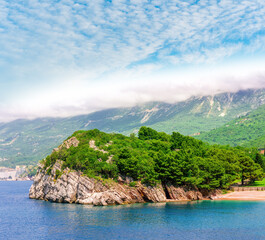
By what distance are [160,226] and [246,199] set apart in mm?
57019

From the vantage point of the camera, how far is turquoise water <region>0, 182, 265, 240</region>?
6562cm

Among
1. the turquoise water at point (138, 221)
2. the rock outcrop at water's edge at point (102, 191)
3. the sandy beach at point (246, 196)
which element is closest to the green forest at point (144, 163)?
the rock outcrop at water's edge at point (102, 191)

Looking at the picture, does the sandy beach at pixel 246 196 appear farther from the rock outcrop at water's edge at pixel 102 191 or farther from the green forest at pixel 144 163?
Result: the rock outcrop at water's edge at pixel 102 191

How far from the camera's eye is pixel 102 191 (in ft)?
346

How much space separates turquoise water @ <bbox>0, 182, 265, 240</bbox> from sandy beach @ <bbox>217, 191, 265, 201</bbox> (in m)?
11.0

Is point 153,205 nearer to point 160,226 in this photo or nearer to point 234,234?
point 160,226

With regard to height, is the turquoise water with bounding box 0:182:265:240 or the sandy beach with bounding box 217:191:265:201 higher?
the sandy beach with bounding box 217:191:265:201

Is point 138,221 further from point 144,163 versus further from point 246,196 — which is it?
point 246,196

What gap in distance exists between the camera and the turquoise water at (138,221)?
65.6 m

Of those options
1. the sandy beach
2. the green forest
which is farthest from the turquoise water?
the green forest

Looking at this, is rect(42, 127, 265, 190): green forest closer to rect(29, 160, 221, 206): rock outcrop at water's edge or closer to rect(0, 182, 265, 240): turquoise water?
rect(29, 160, 221, 206): rock outcrop at water's edge

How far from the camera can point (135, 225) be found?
72.9 m

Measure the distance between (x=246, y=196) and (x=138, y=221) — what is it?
62.6 m

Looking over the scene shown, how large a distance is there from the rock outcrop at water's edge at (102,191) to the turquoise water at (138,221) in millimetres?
5518
